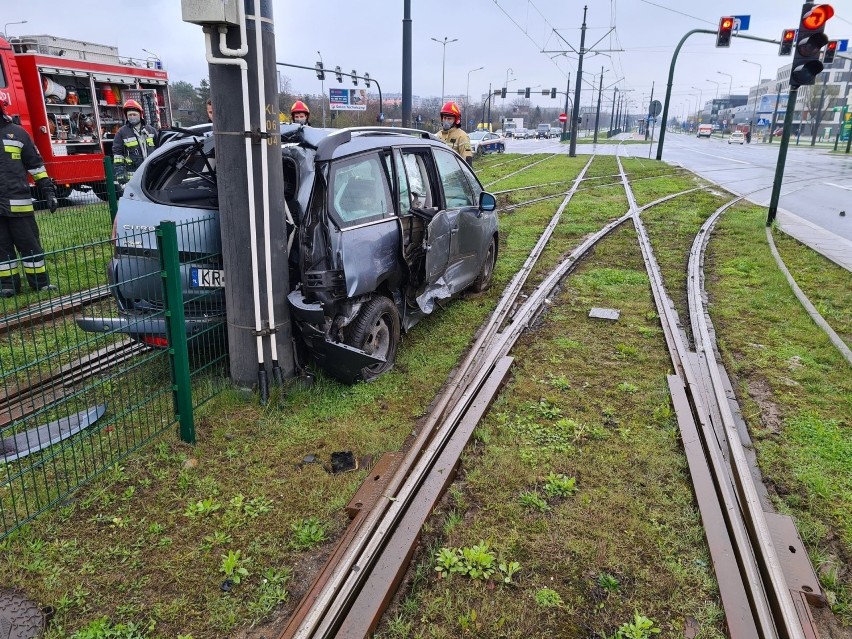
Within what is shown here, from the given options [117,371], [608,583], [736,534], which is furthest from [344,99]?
[608,583]

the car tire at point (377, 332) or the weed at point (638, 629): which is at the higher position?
the car tire at point (377, 332)

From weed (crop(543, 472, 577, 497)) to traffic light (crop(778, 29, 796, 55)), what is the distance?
12.1 metres

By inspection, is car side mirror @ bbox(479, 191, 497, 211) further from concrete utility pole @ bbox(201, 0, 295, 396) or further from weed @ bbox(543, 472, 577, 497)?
weed @ bbox(543, 472, 577, 497)

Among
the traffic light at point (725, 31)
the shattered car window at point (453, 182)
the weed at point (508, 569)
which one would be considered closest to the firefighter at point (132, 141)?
the shattered car window at point (453, 182)

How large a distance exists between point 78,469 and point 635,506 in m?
3.21

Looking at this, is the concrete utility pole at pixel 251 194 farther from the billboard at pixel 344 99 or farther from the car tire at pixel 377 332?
the billboard at pixel 344 99

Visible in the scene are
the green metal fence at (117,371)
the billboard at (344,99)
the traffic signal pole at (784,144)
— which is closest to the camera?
the green metal fence at (117,371)

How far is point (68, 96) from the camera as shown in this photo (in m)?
14.1

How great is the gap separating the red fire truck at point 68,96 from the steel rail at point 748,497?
466 inches

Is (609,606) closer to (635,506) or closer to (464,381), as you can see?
(635,506)

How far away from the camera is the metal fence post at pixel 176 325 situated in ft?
11.9

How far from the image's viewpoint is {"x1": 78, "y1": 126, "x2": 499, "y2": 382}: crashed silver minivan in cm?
428

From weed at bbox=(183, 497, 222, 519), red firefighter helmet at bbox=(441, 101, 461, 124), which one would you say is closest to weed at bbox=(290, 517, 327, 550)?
weed at bbox=(183, 497, 222, 519)

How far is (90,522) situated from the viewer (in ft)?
10.6
